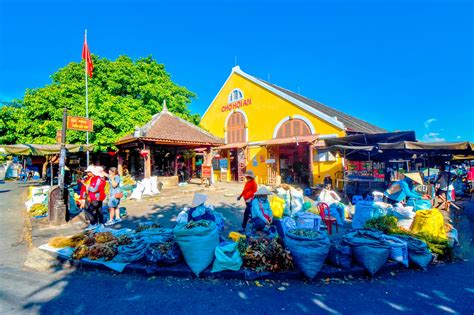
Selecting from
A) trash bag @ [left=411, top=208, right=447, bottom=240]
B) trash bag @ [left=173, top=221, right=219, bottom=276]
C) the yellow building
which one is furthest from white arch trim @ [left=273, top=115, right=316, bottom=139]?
trash bag @ [left=173, top=221, right=219, bottom=276]

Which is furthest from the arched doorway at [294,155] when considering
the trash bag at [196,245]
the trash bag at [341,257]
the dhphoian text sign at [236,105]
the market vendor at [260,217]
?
the trash bag at [196,245]

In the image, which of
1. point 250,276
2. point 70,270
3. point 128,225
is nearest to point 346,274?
point 250,276

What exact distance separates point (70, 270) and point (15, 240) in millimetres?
2984

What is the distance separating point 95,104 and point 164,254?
46.8 ft

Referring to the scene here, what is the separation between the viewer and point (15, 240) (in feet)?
18.7

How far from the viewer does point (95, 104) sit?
1463 centimetres

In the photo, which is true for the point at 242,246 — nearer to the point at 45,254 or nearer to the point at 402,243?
the point at 402,243

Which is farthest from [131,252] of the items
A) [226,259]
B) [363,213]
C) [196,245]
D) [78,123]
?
[363,213]

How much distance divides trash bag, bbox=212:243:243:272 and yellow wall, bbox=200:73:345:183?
12.0m

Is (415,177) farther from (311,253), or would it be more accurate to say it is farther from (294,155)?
(294,155)

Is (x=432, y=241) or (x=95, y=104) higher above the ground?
(x=95, y=104)

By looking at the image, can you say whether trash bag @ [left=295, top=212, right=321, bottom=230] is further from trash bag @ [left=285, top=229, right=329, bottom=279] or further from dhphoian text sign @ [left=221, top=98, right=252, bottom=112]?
dhphoian text sign @ [left=221, top=98, right=252, bottom=112]

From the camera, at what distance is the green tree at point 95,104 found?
14453 mm

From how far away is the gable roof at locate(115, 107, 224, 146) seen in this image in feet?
38.7
